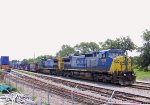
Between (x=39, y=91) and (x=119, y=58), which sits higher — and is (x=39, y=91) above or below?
below

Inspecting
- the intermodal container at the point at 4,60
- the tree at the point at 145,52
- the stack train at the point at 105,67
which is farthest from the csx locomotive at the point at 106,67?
the tree at the point at 145,52

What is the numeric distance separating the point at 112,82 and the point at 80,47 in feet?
421

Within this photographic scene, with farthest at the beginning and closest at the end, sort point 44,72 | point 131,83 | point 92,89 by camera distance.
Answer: point 44,72 < point 131,83 < point 92,89

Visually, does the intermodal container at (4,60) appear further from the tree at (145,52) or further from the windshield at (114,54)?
the windshield at (114,54)

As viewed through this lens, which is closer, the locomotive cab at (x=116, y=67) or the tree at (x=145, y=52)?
the locomotive cab at (x=116, y=67)

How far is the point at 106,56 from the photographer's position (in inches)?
1227

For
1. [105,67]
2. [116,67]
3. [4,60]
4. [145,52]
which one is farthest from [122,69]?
[145,52]

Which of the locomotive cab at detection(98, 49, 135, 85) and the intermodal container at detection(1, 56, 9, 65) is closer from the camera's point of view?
the locomotive cab at detection(98, 49, 135, 85)

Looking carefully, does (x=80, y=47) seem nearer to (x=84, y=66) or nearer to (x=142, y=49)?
(x=142, y=49)

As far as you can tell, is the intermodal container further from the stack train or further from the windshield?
the windshield

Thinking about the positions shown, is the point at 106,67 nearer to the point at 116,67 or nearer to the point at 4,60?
the point at 116,67

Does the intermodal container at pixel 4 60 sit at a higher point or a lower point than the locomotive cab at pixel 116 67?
higher

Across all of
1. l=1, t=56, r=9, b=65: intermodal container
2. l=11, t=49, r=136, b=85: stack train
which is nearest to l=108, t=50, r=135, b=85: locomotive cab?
l=11, t=49, r=136, b=85: stack train

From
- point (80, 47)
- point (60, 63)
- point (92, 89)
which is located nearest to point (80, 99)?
point (92, 89)
